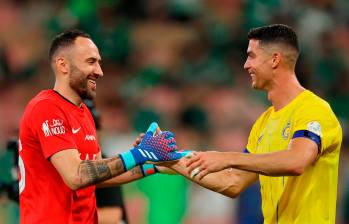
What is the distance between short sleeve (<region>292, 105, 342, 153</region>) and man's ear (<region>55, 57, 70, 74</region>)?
5.17ft

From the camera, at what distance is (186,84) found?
1095 cm

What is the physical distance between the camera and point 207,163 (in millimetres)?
5234

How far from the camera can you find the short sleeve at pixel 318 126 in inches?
211

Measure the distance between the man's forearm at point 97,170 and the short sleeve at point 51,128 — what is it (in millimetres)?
161

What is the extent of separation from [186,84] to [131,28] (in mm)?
1203

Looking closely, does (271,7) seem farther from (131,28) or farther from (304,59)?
(131,28)

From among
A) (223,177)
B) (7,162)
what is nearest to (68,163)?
(223,177)

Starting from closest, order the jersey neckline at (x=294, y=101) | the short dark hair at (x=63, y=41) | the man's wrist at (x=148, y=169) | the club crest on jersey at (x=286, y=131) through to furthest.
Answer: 1. the club crest on jersey at (x=286, y=131)
2. the jersey neckline at (x=294, y=101)
3. the short dark hair at (x=63, y=41)
4. the man's wrist at (x=148, y=169)

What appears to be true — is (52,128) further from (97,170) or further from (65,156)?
(97,170)

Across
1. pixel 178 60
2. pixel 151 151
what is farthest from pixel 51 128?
pixel 178 60

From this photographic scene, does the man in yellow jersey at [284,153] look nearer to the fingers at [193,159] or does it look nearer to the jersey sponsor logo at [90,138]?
the fingers at [193,159]

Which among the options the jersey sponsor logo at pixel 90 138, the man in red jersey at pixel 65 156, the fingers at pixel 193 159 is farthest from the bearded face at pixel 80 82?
the fingers at pixel 193 159

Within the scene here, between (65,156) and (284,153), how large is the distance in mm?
1361

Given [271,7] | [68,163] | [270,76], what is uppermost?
[271,7]
